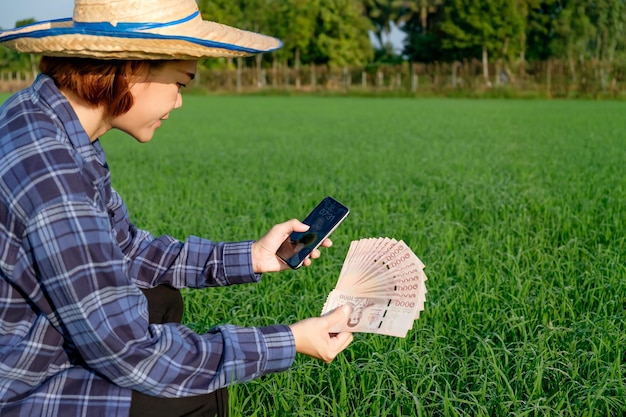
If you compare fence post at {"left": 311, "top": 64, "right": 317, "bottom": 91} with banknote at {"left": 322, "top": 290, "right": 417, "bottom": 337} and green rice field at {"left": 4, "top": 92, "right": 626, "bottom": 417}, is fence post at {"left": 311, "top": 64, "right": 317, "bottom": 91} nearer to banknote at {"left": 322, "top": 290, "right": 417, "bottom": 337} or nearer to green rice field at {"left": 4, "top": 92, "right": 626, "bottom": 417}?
green rice field at {"left": 4, "top": 92, "right": 626, "bottom": 417}

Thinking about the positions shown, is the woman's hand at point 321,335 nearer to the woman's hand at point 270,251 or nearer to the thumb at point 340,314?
the thumb at point 340,314

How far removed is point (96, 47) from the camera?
5.32ft

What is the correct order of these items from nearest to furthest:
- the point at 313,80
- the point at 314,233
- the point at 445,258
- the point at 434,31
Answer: the point at 314,233 < the point at 445,258 < the point at 313,80 < the point at 434,31

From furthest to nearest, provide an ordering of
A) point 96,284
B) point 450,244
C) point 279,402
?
point 450,244 → point 279,402 → point 96,284

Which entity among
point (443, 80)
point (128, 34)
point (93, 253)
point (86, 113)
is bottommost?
point (93, 253)

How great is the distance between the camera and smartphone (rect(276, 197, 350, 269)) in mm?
1980

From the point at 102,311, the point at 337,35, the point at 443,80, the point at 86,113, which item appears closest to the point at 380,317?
the point at 102,311

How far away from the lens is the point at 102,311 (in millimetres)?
1525

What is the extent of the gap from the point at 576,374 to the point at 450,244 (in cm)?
207

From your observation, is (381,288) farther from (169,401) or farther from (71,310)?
(71,310)

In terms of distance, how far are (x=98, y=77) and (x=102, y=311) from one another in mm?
517

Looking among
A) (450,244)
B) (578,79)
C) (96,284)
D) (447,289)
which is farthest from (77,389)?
(578,79)

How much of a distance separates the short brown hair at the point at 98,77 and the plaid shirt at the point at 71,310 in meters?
0.04

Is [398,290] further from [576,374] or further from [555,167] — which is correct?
[555,167]
